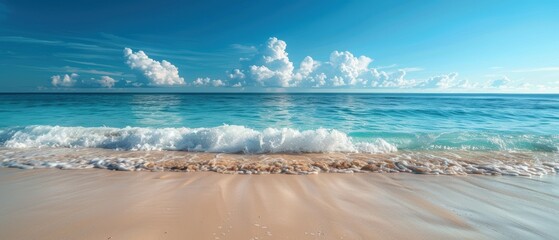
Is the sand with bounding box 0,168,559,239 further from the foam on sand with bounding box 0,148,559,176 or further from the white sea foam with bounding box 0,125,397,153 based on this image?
the white sea foam with bounding box 0,125,397,153

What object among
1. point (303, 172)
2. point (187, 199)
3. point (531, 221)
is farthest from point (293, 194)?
point (531, 221)

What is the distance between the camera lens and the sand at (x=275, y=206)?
10.3 feet

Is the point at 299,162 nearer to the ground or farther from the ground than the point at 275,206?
nearer to the ground

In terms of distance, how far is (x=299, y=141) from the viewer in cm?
907

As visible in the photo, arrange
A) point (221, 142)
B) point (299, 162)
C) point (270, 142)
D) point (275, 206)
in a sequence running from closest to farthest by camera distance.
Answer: point (275, 206), point (299, 162), point (270, 142), point (221, 142)

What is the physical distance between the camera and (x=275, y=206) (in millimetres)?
3922

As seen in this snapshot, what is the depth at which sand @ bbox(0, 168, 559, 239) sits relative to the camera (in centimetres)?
313

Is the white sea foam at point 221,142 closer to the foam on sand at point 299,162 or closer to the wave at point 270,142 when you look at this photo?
the wave at point 270,142

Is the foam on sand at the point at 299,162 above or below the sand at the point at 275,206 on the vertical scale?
below

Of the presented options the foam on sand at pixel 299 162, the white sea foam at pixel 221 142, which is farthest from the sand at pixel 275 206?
the white sea foam at pixel 221 142

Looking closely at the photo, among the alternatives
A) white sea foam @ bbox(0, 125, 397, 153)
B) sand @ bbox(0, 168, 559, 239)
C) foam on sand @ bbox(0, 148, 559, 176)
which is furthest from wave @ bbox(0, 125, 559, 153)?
sand @ bbox(0, 168, 559, 239)

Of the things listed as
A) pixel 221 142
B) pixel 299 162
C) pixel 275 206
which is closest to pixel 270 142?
pixel 221 142

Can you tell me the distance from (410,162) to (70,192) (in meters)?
8.17

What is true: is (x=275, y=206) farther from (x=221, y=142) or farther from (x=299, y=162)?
(x=221, y=142)
